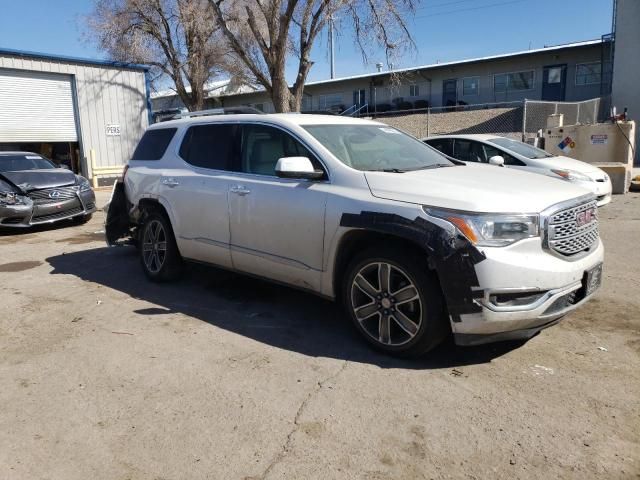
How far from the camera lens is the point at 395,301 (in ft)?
12.4

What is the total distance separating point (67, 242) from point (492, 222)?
7873 millimetres

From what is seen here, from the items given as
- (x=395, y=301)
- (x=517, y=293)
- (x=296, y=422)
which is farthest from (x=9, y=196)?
(x=517, y=293)

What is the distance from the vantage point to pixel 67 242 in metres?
9.05

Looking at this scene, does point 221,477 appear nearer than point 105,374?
Yes

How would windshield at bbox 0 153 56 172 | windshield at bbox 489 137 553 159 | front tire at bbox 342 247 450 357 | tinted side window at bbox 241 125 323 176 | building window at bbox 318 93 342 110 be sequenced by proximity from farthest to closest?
building window at bbox 318 93 342 110 < windshield at bbox 0 153 56 172 < windshield at bbox 489 137 553 159 < tinted side window at bbox 241 125 323 176 < front tire at bbox 342 247 450 357

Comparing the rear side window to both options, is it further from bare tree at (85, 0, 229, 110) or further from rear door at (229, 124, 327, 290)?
bare tree at (85, 0, 229, 110)

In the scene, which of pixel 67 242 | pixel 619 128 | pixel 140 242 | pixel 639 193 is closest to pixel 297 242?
pixel 140 242

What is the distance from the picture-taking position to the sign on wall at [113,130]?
20109 millimetres

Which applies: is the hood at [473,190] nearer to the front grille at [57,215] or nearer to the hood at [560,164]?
the hood at [560,164]

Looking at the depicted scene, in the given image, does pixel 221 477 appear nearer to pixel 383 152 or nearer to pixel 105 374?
pixel 105 374

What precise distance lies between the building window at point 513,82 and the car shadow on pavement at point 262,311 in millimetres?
27333

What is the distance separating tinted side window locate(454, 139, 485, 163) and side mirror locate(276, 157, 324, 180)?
6.75m

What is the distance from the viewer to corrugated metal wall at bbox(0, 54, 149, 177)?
757 inches

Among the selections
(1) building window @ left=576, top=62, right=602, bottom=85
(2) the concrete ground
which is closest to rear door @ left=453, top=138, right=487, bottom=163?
(2) the concrete ground
